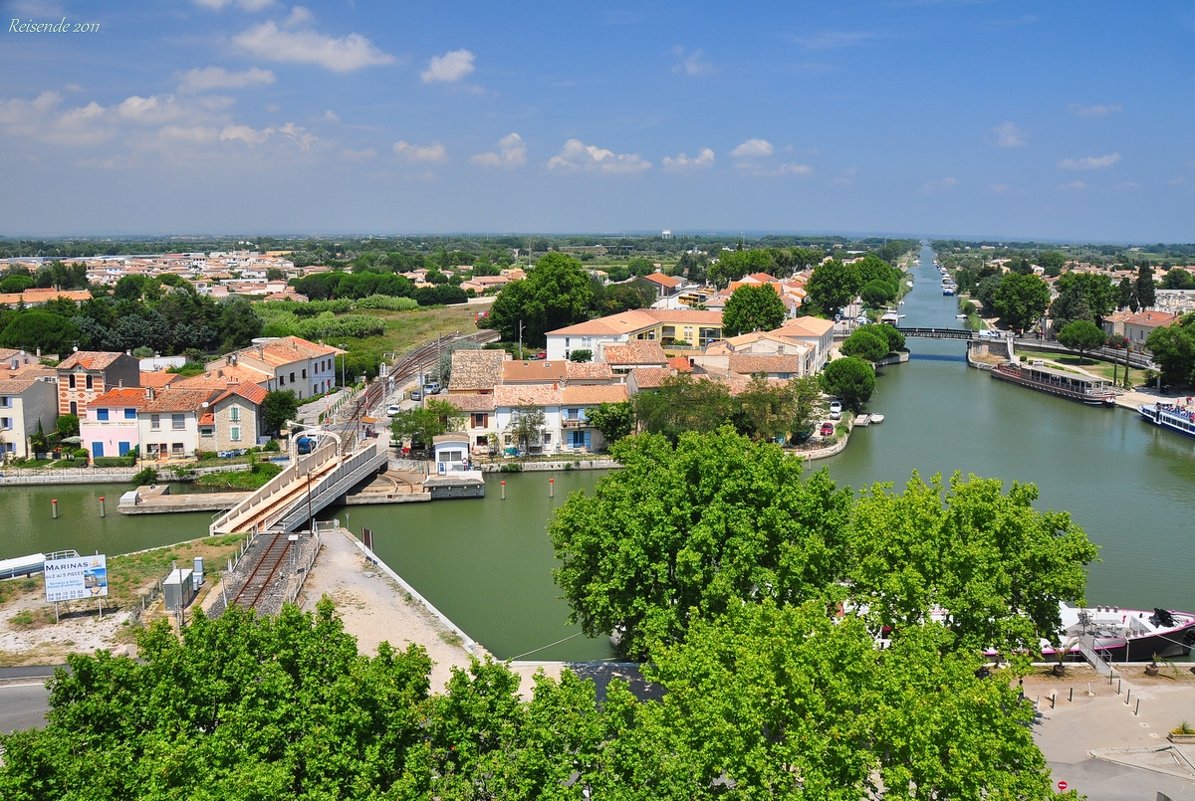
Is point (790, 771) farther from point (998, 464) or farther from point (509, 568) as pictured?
point (998, 464)

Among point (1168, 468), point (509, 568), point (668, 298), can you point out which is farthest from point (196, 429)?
point (668, 298)

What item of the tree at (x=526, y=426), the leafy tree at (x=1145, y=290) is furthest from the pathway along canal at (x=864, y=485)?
the leafy tree at (x=1145, y=290)

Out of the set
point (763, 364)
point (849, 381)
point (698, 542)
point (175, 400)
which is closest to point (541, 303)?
point (763, 364)

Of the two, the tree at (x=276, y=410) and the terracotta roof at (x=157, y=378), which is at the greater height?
the terracotta roof at (x=157, y=378)

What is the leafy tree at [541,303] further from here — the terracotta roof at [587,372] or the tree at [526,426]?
the tree at [526,426]

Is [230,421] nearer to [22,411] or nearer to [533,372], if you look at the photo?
[22,411]

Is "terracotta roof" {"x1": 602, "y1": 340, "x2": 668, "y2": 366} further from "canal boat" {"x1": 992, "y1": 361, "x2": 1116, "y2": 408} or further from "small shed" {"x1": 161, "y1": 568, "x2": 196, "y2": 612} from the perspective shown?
"small shed" {"x1": 161, "y1": 568, "x2": 196, "y2": 612}
